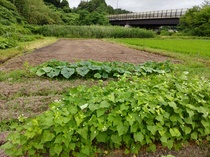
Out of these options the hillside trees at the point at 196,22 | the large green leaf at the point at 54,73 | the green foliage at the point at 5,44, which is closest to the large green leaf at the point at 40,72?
the large green leaf at the point at 54,73

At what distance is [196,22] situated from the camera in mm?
33969

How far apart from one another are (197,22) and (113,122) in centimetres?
3722

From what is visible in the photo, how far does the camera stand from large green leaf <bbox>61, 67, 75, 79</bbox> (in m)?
4.79

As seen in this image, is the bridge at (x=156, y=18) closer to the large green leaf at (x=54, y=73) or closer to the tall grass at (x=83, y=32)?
the tall grass at (x=83, y=32)

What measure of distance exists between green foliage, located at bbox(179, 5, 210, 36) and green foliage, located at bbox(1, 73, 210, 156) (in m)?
35.0

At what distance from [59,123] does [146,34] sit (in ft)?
97.9

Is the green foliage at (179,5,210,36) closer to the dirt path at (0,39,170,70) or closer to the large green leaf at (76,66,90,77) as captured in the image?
the dirt path at (0,39,170,70)

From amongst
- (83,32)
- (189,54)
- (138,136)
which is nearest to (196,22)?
(83,32)

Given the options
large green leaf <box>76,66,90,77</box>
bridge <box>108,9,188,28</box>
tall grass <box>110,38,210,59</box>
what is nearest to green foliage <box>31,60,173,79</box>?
large green leaf <box>76,66,90,77</box>

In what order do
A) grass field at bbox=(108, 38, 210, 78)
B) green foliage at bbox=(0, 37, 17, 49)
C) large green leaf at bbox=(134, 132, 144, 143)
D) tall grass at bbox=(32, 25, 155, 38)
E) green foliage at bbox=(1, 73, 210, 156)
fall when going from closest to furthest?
green foliage at bbox=(1, 73, 210, 156) → large green leaf at bbox=(134, 132, 144, 143) → grass field at bbox=(108, 38, 210, 78) → green foliage at bbox=(0, 37, 17, 49) → tall grass at bbox=(32, 25, 155, 38)

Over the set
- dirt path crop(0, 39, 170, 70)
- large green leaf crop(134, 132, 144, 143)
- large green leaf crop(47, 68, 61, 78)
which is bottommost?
dirt path crop(0, 39, 170, 70)

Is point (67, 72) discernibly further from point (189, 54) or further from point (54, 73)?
point (189, 54)

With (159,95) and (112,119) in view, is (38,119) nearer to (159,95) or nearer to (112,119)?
(112,119)

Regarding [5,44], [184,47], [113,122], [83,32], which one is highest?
[113,122]
